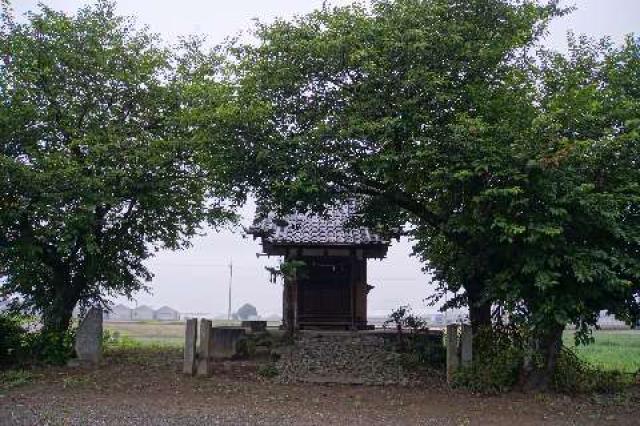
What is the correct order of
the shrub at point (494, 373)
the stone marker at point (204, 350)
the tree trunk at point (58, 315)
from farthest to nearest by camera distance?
the tree trunk at point (58, 315) < the stone marker at point (204, 350) < the shrub at point (494, 373)

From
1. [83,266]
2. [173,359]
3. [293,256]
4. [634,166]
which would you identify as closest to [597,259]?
[634,166]

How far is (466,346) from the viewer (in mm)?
13914

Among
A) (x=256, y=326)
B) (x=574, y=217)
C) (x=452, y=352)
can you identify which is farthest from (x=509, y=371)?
(x=256, y=326)

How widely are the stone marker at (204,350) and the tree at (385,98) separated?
3.80 m

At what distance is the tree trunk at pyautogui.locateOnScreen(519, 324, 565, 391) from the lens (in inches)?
512

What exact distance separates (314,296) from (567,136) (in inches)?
393

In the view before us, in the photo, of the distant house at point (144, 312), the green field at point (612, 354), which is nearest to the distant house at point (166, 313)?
the distant house at point (144, 312)

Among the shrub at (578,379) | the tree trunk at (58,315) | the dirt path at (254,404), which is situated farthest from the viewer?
the tree trunk at (58,315)

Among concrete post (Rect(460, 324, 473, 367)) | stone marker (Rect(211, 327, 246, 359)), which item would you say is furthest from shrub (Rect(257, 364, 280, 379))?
concrete post (Rect(460, 324, 473, 367))

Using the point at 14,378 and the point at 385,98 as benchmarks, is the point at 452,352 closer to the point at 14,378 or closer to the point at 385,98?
the point at 385,98

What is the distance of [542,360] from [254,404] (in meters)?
6.10

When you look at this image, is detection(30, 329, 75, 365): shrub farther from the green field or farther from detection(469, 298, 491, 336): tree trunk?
the green field

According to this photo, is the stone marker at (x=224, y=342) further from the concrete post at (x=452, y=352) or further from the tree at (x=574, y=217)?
the tree at (x=574, y=217)

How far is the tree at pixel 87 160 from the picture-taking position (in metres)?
14.8
